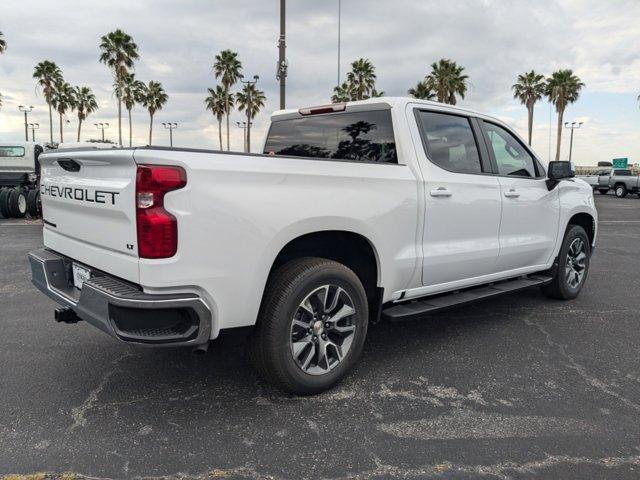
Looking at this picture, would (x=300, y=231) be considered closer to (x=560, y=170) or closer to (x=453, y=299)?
(x=453, y=299)

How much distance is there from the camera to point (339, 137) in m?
4.17

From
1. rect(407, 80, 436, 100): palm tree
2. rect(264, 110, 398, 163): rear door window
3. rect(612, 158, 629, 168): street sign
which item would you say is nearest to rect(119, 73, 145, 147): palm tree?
rect(407, 80, 436, 100): palm tree

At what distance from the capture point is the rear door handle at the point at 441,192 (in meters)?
3.75

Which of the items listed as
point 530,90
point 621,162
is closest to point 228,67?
point 530,90

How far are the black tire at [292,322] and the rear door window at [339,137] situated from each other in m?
1.02

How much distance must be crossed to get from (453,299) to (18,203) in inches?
560

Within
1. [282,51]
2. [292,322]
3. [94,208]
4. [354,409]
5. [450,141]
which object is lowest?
[354,409]

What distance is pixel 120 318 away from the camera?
2594 mm

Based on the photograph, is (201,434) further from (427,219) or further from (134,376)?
(427,219)

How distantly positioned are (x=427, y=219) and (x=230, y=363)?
70.6 inches

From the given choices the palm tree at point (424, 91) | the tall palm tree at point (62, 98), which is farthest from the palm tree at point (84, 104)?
the palm tree at point (424, 91)

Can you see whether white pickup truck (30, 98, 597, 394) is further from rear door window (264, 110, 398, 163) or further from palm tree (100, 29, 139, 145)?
palm tree (100, 29, 139, 145)

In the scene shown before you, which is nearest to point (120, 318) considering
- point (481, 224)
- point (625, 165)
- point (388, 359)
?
point (388, 359)

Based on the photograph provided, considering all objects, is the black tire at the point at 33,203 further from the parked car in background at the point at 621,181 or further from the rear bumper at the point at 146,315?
the parked car in background at the point at 621,181
